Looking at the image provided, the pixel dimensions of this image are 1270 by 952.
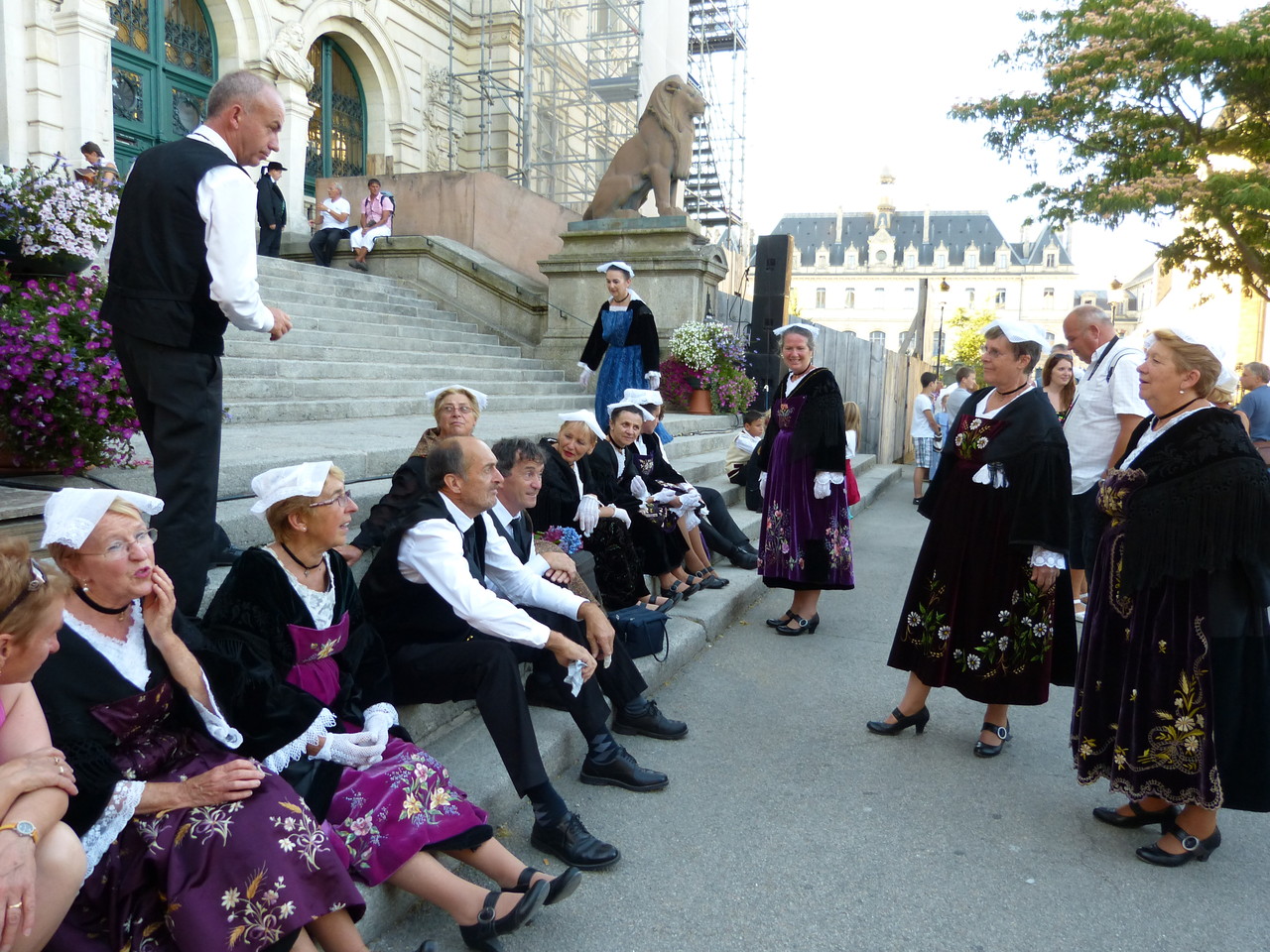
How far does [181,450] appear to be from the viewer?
3.00 metres

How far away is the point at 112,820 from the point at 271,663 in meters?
0.61

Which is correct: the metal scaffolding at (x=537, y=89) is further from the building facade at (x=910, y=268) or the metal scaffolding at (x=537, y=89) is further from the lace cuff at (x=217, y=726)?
the building facade at (x=910, y=268)

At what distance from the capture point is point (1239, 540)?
3021 millimetres

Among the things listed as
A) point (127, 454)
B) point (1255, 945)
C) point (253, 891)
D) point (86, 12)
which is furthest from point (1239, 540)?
point (86, 12)

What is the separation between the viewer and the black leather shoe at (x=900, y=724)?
→ 4250 millimetres

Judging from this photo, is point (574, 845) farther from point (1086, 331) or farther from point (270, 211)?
point (270, 211)

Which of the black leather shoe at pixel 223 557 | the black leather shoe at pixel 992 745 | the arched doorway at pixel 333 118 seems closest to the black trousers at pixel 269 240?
the arched doorway at pixel 333 118

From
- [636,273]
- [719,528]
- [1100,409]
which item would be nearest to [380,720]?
[719,528]

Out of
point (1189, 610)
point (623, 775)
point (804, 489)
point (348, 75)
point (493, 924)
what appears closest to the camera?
point (493, 924)

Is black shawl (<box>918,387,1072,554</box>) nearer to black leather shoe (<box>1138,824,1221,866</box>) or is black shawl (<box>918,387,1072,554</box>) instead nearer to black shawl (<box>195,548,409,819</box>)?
black leather shoe (<box>1138,824,1221,866</box>)

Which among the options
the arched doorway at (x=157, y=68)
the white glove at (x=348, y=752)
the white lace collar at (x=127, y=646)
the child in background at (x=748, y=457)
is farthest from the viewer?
the arched doorway at (x=157, y=68)

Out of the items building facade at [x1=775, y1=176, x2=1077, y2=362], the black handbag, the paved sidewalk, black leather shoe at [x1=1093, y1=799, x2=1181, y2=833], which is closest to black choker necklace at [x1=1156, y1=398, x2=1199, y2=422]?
black leather shoe at [x1=1093, y1=799, x2=1181, y2=833]

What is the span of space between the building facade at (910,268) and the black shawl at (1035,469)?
86.0 metres

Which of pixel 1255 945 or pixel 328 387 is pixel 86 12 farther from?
pixel 1255 945
